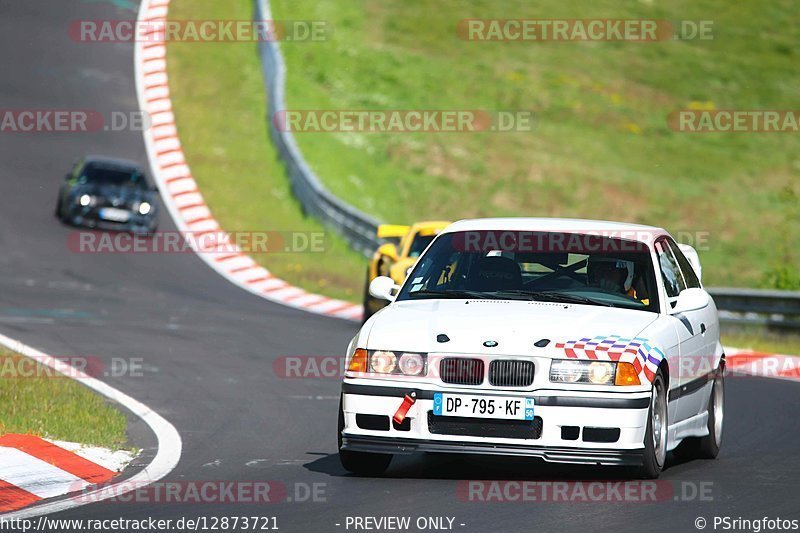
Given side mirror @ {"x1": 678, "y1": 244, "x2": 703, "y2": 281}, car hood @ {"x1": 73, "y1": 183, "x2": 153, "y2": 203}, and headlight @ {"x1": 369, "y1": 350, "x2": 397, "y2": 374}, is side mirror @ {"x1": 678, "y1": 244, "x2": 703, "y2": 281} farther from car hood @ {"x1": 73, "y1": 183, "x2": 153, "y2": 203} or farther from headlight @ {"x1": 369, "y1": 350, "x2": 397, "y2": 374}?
car hood @ {"x1": 73, "y1": 183, "x2": 153, "y2": 203}

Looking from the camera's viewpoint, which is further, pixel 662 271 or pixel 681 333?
pixel 662 271

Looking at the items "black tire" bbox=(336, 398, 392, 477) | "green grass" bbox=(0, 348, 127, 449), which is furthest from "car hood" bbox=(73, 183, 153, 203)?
"black tire" bbox=(336, 398, 392, 477)

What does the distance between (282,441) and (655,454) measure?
2.94m

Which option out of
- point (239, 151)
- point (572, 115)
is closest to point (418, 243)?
point (239, 151)

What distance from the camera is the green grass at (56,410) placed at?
10.1 m

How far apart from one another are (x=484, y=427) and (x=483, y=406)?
114 mm

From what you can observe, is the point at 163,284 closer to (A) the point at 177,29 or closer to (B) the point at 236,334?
(B) the point at 236,334

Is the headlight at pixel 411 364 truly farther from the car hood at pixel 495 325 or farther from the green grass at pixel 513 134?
the green grass at pixel 513 134

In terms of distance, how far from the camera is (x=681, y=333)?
928cm

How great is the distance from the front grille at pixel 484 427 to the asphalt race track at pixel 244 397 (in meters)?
0.34

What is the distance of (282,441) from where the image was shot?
10445 millimetres

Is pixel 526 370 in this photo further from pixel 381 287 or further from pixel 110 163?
pixel 110 163

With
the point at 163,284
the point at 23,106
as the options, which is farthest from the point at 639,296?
the point at 23,106

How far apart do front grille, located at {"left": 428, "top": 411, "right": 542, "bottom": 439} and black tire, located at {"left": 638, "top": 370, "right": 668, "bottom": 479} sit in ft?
2.06
